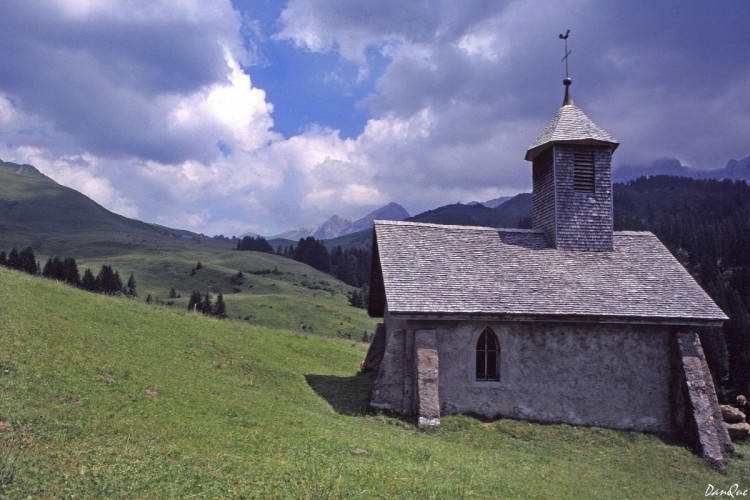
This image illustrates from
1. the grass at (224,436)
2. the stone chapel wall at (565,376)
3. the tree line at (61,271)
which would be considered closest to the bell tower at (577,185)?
the stone chapel wall at (565,376)

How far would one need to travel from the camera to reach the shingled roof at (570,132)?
2523 centimetres

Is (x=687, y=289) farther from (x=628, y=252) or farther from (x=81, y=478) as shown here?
(x=81, y=478)

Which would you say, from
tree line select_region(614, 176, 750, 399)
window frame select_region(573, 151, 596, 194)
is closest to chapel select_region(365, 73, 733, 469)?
window frame select_region(573, 151, 596, 194)

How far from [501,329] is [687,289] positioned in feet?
28.4

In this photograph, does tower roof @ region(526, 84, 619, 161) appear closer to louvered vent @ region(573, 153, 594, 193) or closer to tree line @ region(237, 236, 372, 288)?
louvered vent @ region(573, 153, 594, 193)

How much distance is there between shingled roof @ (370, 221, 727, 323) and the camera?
19.8 m

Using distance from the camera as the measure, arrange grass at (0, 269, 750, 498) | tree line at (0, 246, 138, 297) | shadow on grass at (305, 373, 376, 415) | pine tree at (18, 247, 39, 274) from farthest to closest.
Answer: tree line at (0, 246, 138, 297) → pine tree at (18, 247, 39, 274) → shadow on grass at (305, 373, 376, 415) → grass at (0, 269, 750, 498)

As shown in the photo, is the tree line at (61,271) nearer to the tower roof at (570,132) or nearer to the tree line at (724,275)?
the tower roof at (570,132)

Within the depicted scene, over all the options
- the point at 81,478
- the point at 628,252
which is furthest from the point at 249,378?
the point at 628,252

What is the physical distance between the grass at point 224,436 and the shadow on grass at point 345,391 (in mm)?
110

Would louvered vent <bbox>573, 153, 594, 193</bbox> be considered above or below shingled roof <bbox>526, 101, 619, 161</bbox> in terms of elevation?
below

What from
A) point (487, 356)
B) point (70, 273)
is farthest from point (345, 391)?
point (70, 273)

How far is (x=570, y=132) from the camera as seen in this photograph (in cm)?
2570

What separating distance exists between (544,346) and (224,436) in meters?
12.6
